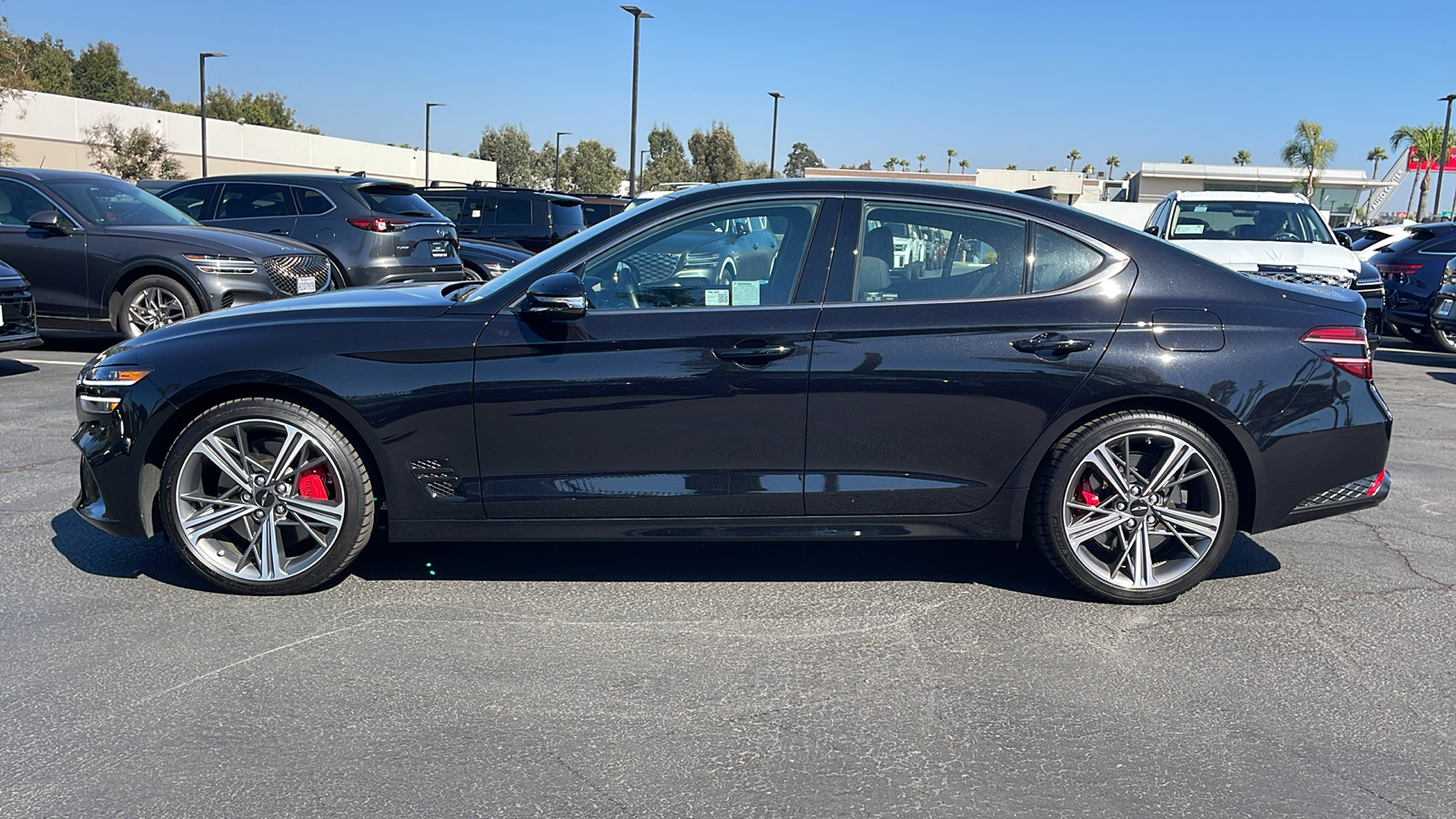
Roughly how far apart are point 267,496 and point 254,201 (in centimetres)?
941

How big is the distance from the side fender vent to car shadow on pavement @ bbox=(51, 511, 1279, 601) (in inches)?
20.1

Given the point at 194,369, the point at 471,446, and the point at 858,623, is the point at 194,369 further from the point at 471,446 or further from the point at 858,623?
the point at 858,623

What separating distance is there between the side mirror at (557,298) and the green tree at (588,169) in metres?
79.3

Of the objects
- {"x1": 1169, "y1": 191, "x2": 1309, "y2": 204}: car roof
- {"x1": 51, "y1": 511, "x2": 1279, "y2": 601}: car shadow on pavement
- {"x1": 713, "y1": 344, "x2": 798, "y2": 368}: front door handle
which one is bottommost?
{"x1": 51, "y1": 511, "x2": 1279, "y2": 601}: car shadow on pavement

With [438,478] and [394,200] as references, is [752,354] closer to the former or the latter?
[438,478]

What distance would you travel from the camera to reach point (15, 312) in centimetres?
888

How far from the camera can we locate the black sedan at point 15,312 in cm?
876

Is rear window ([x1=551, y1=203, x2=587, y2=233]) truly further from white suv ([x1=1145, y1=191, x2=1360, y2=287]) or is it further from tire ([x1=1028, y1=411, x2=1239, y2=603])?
tire ([x1=1028, y1=411, x2=1239, y2=603])

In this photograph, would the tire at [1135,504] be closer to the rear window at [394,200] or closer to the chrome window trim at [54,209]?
the chrome window trim at [54,209]

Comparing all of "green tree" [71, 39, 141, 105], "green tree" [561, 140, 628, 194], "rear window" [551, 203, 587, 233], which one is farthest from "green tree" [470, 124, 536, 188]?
"rear window" [551, 203, 587, 233]

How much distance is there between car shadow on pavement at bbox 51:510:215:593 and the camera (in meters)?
4.45

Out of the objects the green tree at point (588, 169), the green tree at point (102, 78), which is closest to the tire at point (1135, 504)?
the green tree at point (588, 169)

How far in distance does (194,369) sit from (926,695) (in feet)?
9.33

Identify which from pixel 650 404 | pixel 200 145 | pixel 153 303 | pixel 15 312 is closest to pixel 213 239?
pixel 153 303
